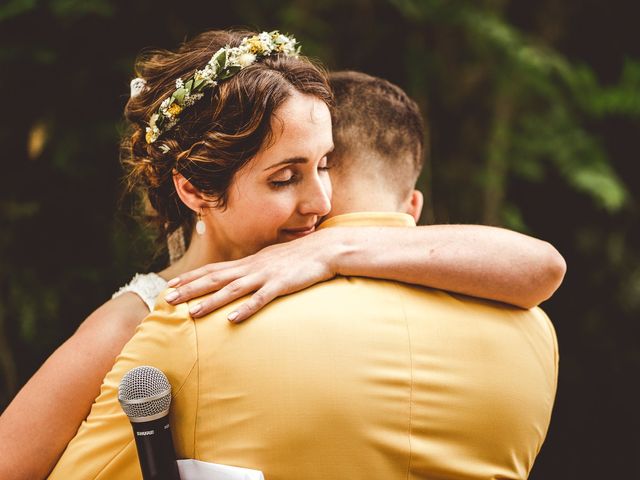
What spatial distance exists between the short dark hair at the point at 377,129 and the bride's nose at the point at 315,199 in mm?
232

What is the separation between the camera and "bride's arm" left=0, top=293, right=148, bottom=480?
1.50 meters

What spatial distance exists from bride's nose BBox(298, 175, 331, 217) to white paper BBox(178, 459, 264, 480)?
0.68 metres

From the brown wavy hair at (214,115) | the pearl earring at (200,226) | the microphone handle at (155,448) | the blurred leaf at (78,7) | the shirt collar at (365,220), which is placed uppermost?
the blurred leaf at (78,7)

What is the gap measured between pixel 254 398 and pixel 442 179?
Answer: 125 inches

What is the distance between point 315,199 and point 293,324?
0.46 m

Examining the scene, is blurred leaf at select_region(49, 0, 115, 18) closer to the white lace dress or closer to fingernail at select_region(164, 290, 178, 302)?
the white lace dress

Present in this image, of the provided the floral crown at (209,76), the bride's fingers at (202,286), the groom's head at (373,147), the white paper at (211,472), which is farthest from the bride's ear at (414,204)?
the white paper at (211,472)

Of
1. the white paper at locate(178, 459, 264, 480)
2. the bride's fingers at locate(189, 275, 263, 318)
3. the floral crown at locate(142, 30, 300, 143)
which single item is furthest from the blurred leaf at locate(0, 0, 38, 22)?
the white paper at locate(178, 459, 264, 480)

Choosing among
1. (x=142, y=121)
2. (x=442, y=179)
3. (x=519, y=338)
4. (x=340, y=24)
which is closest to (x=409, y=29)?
(x=340, y=24)

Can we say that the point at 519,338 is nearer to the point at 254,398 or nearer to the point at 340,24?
the point at 254,398

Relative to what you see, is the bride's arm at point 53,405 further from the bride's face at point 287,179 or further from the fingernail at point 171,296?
the bride's face at point 287,179

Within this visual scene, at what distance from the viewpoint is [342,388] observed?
4.16 feet

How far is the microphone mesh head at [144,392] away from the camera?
3.96ft

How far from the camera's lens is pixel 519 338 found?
1.45m
